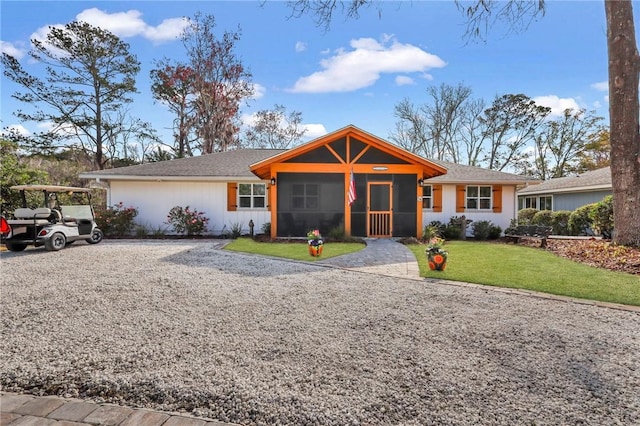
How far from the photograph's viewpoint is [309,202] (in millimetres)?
12336

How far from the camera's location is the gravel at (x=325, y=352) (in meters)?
2.18

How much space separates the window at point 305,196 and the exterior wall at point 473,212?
5.06 metres

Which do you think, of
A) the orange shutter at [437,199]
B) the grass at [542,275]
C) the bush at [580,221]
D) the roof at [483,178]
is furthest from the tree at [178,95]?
the bush at [580,221]

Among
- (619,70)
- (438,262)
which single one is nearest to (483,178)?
(619,70)

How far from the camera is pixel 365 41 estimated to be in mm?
12219

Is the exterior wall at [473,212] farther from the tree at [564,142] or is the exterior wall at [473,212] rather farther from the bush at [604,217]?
the tree at [564,142]

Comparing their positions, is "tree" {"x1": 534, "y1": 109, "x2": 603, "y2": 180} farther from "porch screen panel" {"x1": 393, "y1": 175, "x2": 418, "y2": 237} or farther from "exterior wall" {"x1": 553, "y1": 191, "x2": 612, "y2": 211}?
"porch screen panel" {"x1": 393, "y1": 175, "x2": 418, "y2": 237}

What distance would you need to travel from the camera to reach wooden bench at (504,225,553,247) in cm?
1100

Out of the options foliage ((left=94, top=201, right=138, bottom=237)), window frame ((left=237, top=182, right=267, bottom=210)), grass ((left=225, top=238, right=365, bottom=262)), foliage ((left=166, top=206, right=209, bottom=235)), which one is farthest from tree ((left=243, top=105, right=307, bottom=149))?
grass ((left=225, top=238, right=365, bottom=262))

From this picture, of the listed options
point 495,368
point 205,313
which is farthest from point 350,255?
point 495,368

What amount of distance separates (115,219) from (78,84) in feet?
47.5

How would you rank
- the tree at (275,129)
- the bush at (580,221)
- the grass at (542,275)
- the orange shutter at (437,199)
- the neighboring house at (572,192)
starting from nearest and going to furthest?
the grass at (542,275) < the bush at (580,221) < the orange shutter at (437,199) < the neighboring house at (572,192) < the tree at (275,129)

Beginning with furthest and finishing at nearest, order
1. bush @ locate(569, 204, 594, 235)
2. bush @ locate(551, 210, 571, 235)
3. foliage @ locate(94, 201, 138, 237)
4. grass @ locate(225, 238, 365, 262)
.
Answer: bush @ locate(551, 210, 571, 235)
bush @ locate(569, 204, 594, 235)
foliage @ locate(94, 201, 138, 237)
grass @ locate(225, 238, 365, 262)

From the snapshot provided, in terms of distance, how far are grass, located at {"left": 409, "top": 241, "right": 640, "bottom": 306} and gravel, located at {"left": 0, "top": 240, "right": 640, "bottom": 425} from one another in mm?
732
